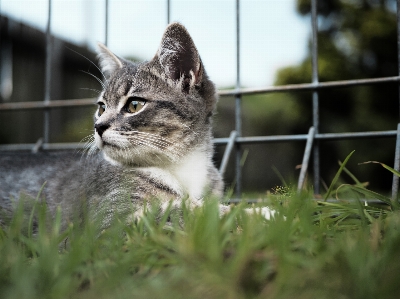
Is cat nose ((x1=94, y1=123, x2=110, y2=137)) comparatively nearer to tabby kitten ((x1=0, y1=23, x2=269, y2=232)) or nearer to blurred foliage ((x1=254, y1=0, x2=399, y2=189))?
tabby kitten ((x1=0, y1=23, x2=269, y2=232))

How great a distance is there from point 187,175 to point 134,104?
44 cm

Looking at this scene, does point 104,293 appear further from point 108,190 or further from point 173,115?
point 173,115

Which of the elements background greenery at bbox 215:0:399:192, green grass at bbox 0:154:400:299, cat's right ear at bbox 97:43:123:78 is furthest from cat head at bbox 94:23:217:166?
background greenery at bbox 215:0:399:192

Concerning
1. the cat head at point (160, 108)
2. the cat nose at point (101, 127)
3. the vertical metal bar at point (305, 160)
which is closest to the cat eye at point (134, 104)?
the cat head at point (160, 108)

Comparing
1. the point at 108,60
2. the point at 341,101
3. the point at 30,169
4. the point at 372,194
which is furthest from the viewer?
the point at 341,101

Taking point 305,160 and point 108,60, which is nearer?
point 305,160

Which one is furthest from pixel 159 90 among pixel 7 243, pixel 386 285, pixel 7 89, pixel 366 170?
pixel 366 170

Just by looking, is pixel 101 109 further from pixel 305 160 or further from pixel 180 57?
pixel 305 160

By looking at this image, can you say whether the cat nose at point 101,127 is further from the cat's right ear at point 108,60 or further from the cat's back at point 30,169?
the cat's right ear at point 108,60

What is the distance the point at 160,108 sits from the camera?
1.98m

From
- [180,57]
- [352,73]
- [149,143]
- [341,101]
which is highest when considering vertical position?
[352,73]

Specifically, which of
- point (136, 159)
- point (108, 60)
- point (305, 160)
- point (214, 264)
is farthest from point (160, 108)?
point (214, 264)

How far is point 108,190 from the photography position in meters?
1.88

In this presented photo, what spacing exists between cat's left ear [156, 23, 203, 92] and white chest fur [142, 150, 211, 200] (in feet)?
1.23
